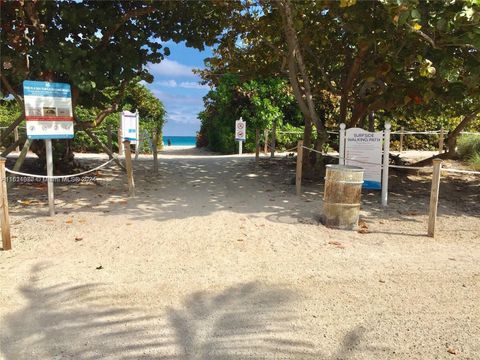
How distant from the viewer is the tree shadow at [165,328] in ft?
10.2

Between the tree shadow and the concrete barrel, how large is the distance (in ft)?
8.24

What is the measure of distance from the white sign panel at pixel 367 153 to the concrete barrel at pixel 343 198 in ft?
5.99

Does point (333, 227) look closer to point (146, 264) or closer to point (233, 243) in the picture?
point (233, 243)

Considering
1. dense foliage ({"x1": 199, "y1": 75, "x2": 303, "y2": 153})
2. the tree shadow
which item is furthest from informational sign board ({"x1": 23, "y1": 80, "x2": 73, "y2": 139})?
dense foliage ({"x1": 199, "y1": 75, "x2": 303, "y2": 153})

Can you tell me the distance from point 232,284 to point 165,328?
1.02 meters

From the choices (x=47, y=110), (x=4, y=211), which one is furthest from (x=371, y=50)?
(x=4, y=211)

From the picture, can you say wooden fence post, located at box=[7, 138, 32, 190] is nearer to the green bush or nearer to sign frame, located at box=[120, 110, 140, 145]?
sign frame, located at box=[120, 110, 140, 145]

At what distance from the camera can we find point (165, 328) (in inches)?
135

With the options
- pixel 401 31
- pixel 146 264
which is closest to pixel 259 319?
pixel 146 264

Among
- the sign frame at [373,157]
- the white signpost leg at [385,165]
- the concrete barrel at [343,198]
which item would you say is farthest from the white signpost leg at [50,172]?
the white signpost leg at [385,165]

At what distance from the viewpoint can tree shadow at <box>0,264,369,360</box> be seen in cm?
311

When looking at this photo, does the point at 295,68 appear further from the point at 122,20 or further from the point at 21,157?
the point at 21,157

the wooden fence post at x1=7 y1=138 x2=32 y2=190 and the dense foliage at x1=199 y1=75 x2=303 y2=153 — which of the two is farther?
the dense foliage at x1=199 y1=75 x2=303 y2=153

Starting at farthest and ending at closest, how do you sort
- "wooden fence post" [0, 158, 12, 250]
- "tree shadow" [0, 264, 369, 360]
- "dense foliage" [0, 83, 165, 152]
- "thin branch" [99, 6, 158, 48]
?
"dense foliage" [0, 83, 165, 152] < "thin branch" [99, 6, 158, 48] < "wooden fence post" [0, 158, 12, 250] < "tree shadow" [0, 264, 369, 360]
